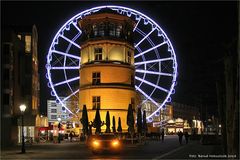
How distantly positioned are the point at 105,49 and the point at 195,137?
21752 mm

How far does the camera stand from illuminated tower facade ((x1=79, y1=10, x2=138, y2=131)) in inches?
3091

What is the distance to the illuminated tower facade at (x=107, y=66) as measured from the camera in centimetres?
7850

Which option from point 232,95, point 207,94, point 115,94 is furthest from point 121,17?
point 232,95

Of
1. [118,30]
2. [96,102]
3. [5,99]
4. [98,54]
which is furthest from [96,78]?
[5,99]

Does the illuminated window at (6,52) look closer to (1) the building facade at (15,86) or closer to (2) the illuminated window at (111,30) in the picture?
(1) the building facade at (15,86)

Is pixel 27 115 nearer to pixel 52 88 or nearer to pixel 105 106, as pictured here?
pixel 52 88

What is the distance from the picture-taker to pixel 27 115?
81.1 meters

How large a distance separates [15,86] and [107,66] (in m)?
14.4

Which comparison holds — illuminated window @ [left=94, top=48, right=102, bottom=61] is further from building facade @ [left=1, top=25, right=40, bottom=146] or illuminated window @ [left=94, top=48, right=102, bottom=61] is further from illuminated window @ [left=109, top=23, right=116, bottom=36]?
building facade @ [left=1, top=25, right=40, bottom=146]

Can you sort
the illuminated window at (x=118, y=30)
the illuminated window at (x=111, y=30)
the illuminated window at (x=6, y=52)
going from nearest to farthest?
the illuminated window at (x=6, y=52)
the illuminated window at (x=111, y=30)
the illuminated window at (x=118, y=30)

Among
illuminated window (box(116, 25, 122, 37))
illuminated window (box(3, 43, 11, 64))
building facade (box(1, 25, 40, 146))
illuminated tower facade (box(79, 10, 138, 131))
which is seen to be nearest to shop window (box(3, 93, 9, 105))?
building facade (box(1, 25, 40, 146))

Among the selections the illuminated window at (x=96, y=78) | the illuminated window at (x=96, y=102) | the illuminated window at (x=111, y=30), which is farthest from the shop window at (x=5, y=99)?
the illuminated window at (x=111, y=30)

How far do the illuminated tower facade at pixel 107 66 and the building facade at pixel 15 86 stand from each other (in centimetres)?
915

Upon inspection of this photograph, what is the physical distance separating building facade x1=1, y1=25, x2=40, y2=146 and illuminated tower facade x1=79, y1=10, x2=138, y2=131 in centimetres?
915
